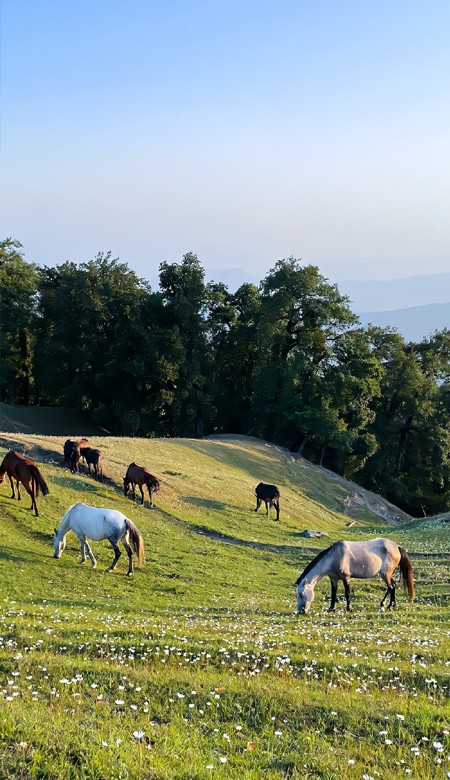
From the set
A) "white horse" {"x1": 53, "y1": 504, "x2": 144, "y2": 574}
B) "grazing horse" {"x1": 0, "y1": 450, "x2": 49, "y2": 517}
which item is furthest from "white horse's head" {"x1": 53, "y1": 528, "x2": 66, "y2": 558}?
"grazing horse" {"x1": 0, "y1": 450, "x2": 49, "y2": 517}

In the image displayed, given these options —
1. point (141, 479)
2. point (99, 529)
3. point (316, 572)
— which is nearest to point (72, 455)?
point (141, 479)

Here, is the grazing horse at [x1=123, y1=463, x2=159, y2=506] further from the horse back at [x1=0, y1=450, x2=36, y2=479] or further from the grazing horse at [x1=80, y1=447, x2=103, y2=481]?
→ the horse back at [x1=0, y1=450, x2=36, y2=479]

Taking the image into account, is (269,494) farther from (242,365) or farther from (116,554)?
(242,365)

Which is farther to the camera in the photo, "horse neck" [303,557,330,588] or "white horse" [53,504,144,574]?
"white horse" [53,504,144,574]

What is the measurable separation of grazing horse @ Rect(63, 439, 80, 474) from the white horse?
12831mm

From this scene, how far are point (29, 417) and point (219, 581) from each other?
56.0 metres

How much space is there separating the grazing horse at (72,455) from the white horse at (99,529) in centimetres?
1283

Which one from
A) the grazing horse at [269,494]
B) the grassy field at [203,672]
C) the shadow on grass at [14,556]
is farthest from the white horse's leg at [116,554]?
the grazing horse at [269,494]

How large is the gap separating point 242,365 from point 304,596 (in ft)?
223

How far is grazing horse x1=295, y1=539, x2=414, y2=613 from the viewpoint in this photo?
18875mm

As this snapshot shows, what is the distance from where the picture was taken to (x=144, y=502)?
118ft

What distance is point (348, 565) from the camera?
64.4 feet

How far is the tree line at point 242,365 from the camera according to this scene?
7500cm

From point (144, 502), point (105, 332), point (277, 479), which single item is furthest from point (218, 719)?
point (105, 332)
